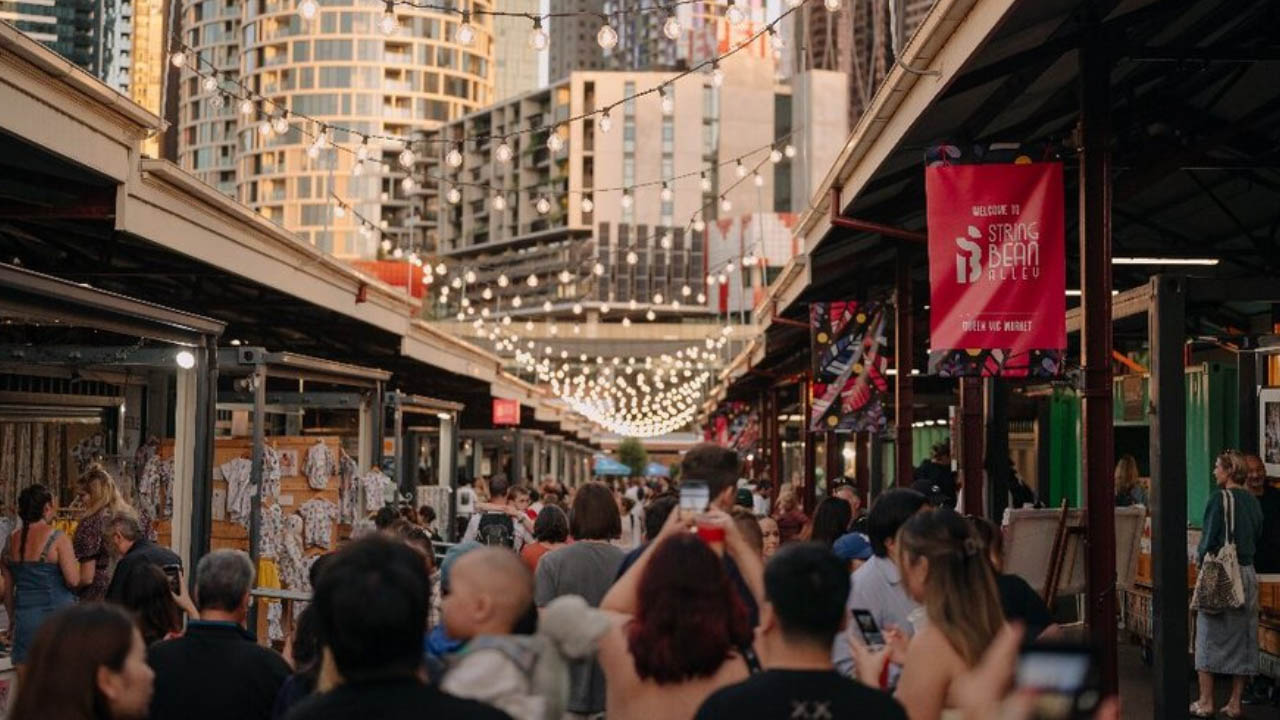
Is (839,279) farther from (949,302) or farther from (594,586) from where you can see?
(594,586)

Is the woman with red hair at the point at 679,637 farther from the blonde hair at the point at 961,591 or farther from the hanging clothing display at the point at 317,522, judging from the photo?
the hanging clothing display at the point at 317,522

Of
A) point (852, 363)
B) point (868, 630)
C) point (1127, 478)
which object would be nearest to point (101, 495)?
point (868, 630)

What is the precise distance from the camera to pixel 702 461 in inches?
265

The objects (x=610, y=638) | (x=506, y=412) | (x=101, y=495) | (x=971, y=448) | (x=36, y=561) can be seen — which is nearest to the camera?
(x=610, y=638)

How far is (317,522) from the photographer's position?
15188 millimetres

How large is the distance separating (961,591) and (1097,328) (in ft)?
16.4

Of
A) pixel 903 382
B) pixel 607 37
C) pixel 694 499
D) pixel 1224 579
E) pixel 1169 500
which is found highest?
pixel 607 37

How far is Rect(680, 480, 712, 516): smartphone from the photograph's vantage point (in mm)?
5500

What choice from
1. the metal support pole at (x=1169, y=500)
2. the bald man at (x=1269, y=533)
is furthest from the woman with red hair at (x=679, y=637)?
the bald man at (x=1269, y=533)

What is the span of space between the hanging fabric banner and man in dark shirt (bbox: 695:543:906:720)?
45.7 ft

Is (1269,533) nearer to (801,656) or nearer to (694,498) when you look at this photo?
(694,498)

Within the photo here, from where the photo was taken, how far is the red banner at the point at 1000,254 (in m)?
9.95

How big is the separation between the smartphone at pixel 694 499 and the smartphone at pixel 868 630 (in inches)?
27.1

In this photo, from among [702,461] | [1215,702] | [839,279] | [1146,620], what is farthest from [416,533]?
[839,279]
